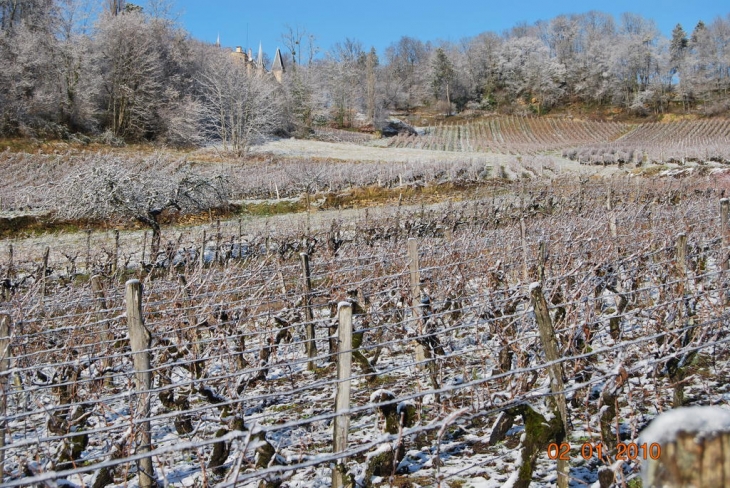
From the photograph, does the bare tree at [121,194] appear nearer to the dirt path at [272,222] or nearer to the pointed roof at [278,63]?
the dirt path at [272,222]

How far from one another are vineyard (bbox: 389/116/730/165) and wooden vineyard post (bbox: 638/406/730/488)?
33.4 metres

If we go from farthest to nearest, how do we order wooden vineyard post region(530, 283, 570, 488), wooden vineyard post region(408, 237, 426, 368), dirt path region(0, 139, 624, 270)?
dirt path region(0, 139, 624, 270)
wooden vineyard post region(408, 237, 426, 368)
wooden vineyard post region(530, 283, 570, 488)

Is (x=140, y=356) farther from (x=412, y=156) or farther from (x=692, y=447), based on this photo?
(x=412, y=156)

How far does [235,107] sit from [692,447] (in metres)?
41.0

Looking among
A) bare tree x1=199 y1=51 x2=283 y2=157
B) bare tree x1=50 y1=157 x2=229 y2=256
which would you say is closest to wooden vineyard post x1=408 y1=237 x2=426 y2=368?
bare tree x1=50 y1=157 x2=229 y2=256

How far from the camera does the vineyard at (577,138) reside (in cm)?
3510

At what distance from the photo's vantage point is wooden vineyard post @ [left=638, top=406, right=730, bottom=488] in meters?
0.92

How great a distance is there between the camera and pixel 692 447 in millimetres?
934

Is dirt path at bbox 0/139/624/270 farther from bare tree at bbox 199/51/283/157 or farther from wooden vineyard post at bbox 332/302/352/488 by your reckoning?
wooden vineyard post at bbox 332/302/352/488

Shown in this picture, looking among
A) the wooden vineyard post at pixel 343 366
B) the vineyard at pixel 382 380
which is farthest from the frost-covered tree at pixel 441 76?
the wooden vineyard post at pixel 343 366

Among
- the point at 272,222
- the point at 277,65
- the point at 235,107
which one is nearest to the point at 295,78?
the point at 235,107

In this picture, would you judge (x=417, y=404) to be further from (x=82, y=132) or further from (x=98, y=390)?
(x=82, y=132)

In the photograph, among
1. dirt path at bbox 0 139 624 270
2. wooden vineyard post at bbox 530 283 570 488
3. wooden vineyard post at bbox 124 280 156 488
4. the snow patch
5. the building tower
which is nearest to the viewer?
the snow patch

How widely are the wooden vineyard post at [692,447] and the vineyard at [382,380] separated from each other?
1360 mm
